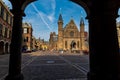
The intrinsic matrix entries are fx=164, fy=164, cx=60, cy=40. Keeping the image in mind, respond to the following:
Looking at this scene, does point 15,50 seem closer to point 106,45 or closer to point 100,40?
point 100,40

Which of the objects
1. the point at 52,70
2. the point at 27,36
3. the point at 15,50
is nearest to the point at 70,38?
the point at 27,36

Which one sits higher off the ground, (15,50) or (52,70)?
(15,50)

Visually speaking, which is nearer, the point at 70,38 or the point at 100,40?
the point at 100,40

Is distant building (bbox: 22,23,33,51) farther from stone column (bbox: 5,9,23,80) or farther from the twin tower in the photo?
stone column (bbox: 5,9,23,80)

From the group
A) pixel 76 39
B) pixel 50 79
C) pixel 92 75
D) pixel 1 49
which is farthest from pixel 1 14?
pixel 76 39

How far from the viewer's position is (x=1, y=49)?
107 feet

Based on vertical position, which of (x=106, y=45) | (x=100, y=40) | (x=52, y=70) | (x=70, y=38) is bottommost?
(x=52, y=70)

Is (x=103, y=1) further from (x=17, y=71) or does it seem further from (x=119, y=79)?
(x=17, y=71)

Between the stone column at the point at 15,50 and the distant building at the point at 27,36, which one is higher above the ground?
the distant building at the point at 27,36

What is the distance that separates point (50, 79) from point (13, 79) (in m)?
2.08

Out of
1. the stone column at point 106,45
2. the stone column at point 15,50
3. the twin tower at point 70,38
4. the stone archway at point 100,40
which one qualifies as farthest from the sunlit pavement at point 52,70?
the twin tower at point 70,38

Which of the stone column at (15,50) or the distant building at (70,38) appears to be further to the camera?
the distant building at (70,38)

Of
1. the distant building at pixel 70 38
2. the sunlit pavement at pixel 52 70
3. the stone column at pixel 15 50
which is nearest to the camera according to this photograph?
the stone column at pixel 15 50

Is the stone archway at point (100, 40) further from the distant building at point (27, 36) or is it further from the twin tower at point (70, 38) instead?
the twin tower at point (70, 38)
